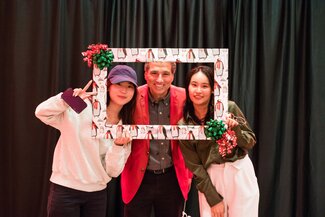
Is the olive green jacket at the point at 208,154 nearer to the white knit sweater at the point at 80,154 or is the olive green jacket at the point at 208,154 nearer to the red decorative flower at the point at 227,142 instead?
the red decorative flower at the point at 227,142

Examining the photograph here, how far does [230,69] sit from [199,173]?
159cm

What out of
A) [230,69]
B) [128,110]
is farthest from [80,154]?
[230,69]

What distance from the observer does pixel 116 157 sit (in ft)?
6.94

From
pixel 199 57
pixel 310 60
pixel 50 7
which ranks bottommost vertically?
pixel 199 57

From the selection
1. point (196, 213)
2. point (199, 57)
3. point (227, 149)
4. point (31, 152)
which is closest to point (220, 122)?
point (227, 149)

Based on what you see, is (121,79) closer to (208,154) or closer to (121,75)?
(121,75)

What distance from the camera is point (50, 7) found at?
11.2ft

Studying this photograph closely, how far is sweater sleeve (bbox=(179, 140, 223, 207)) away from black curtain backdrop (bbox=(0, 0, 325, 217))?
54.1 inches

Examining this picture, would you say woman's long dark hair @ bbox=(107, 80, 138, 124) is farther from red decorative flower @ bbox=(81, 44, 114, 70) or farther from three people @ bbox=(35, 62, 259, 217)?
red decorative flower @ bbox=(81, 44, 114, 70)

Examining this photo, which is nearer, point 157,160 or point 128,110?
point 128,110

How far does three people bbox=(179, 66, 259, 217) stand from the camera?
6.83 feet

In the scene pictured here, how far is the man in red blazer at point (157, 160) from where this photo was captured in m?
2.19

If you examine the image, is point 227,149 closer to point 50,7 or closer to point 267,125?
point 267,125

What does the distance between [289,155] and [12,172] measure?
2.67 m
